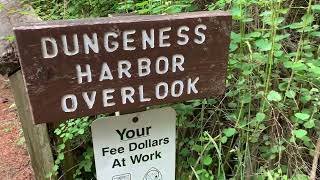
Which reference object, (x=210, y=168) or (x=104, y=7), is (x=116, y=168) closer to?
(x=210, y=168)

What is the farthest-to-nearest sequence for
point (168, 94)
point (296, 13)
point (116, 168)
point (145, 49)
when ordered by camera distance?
1. point (296, 13)
2. point (116, 168)
3. point (168, 94)
4. point (145, 49)

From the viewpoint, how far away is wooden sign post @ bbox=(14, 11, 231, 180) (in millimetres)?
1531

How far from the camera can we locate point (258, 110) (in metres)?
2.35

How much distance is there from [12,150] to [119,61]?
2.55 meters

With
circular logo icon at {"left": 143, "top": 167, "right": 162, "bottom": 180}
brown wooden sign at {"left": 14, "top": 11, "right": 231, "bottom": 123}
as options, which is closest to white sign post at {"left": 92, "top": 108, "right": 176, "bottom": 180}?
circular logo icon at {"left": 143, "top": 167, "right": 162, "bottom": 180}

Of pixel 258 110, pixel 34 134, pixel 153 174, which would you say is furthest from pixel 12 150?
pixel 258 110

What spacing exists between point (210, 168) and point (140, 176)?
65cm

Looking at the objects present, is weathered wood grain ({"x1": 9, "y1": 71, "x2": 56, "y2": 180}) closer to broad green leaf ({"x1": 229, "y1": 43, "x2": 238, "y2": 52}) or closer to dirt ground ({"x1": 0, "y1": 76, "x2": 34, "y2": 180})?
dirt ground ({"x1": 0, "y1": 76, "x2": 34, "y2": 180})

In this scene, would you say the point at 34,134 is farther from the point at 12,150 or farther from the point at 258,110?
the point at 258,110

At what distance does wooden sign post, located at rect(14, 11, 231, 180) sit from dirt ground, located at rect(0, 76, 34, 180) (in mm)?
1851

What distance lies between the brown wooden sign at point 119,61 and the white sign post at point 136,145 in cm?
17

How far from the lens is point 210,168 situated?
8.05 feet

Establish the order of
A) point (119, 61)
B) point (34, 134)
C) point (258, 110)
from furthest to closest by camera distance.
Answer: point (34, 134) < point (258, 110) < point (119, 61)

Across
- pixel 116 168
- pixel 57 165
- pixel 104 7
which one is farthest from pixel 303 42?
pixel 104 7
